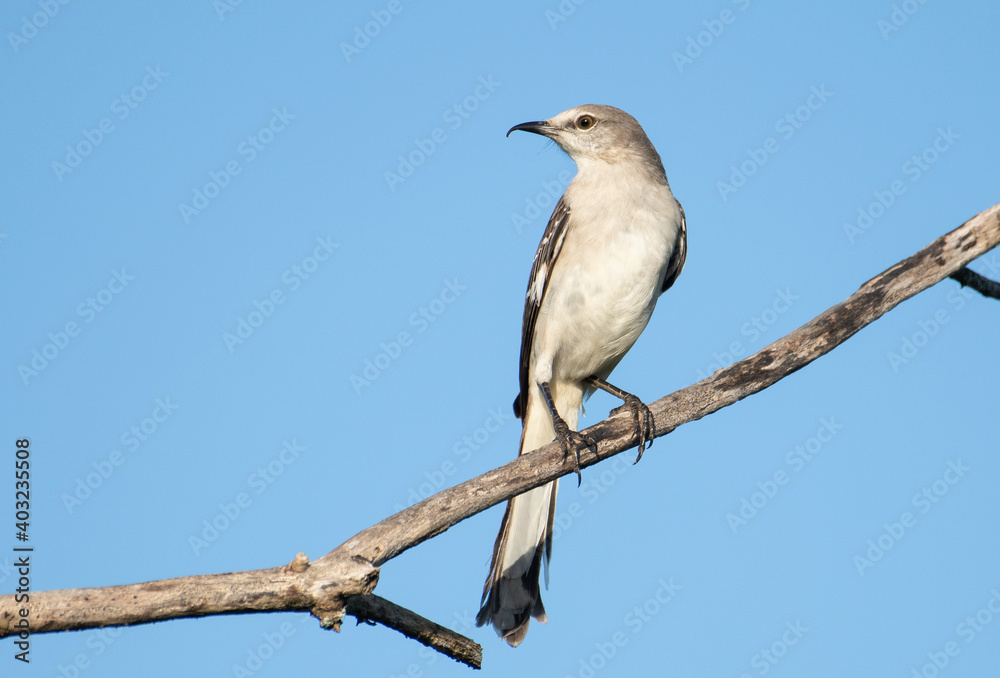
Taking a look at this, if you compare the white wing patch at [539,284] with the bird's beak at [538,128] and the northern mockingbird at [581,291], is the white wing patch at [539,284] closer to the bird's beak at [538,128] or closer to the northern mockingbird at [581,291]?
the northern mockingbird at [581,291]

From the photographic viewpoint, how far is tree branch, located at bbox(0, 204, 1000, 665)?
3.80m

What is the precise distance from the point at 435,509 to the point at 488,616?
2.01 meters

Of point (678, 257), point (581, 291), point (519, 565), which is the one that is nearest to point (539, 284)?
point (581, 291)

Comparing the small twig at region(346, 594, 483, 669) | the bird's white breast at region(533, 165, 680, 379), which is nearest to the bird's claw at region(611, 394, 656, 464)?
the bird's white breast at region(533, 165, 680, 379)

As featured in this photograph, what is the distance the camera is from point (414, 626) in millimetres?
4207

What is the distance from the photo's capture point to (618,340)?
6.40m

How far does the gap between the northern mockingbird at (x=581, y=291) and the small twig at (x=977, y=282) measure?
1967mm

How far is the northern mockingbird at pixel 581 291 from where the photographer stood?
6098mm

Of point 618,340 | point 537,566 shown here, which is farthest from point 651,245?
point 537,566

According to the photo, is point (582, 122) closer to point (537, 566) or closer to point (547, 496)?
point (547, 496)

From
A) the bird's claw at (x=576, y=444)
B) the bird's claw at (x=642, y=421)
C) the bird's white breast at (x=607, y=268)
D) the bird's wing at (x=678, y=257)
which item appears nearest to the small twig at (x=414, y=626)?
the bird's claw at (x=576, y=444)

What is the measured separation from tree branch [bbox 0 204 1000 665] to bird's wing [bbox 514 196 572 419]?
150cm

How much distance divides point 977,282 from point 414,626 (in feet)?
13.7

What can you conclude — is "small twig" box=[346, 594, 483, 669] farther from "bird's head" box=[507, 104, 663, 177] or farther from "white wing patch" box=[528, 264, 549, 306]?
"bird's head" box=[507, 104, 663, 177]
